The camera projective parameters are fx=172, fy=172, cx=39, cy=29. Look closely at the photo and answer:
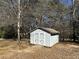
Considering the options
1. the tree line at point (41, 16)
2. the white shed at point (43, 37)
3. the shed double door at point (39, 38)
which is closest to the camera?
the white shed at point (43, 37)

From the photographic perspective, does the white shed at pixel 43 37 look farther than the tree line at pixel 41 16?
No

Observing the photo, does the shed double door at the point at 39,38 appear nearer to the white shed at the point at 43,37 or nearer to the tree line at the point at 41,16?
the white shed at the point at 43,37

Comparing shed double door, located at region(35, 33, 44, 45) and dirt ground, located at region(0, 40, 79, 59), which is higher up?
shed double door, located at region(35, 33, 44, 45)

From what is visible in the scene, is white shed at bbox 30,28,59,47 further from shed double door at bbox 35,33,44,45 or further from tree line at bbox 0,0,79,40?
tree line at bbox 0,0,79,40

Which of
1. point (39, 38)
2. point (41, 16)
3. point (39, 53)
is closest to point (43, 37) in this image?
point (39, 38)

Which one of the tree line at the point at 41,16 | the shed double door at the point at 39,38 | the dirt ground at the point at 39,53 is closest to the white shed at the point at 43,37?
the shed double door at the point at 39,38

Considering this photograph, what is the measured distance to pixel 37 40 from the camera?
717 inches

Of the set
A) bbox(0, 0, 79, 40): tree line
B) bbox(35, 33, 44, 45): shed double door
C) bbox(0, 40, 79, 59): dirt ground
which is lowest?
bbox(0, 40, 79, 59): dirt ground

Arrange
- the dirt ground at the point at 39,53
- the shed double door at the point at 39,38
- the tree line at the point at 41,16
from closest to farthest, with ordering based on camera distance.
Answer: the dirt ground at the point at 39,53, the shed double door at the point at 39,38, the tree line at the point at 41,16

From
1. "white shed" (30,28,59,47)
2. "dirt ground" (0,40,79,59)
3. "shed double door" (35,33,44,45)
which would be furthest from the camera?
"shed double door" (35,33,44,45)

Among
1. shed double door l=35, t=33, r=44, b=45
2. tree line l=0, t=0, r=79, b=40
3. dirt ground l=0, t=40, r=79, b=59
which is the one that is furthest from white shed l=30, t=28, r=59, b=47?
tree line l=0, t=0, r=79, b=40

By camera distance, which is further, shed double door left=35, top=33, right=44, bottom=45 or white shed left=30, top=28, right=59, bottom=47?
shed double door left=35, top=33, right=44, bottom=45

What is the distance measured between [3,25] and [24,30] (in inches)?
143

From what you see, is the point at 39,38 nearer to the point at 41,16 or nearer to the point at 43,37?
the point at 43,37
